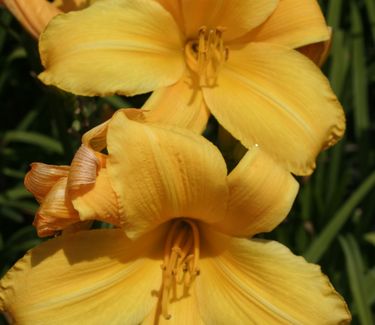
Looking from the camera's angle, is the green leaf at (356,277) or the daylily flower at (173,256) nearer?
the daylily flower at (173,256)

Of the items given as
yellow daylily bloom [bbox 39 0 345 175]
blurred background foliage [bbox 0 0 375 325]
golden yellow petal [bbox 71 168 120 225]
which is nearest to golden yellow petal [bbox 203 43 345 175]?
yellow daylily bloom [bbox 39 0 345 175]

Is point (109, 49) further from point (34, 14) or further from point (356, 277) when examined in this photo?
point (356, 277)

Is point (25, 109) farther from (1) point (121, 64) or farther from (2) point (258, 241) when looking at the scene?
(2) point (258, 241)

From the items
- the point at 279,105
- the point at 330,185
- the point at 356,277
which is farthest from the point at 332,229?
the point at 279,105

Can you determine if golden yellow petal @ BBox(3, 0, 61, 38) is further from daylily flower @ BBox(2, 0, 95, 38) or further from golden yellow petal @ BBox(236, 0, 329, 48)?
golden yellow petal @ BBox(236, 0, 329, 48)

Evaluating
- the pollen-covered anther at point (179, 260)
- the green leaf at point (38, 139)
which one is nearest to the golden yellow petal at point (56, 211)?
the pollen-covered anther at point (179, 260)

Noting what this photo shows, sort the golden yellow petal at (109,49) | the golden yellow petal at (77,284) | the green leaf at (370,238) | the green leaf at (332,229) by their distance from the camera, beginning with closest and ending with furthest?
the golden yellow petal at (77,284) → the golden yellow petal at (109,49) → the green leaf at (332,229) → the green leaf at (370,238)

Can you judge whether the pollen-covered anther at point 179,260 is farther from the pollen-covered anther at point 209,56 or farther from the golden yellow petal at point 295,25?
the golden yellow petal at point 295,25
